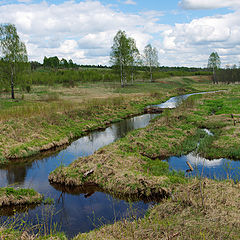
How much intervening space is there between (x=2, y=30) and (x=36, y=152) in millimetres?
25176

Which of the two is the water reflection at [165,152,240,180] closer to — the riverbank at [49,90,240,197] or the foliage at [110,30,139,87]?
the riverbank at [49,90,240,197]

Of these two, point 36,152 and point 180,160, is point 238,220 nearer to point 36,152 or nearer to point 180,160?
point 180,160

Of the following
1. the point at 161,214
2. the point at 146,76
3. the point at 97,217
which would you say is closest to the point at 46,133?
the point at 97,217

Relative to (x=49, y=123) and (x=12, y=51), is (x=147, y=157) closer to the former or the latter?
(x=49, y=123)

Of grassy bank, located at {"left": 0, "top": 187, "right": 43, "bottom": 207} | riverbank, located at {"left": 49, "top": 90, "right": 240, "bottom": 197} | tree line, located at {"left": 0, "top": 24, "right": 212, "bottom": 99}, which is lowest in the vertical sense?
grassy bank, located at {"left": 0, "top": 187, "right": 43, "bottom": 207}

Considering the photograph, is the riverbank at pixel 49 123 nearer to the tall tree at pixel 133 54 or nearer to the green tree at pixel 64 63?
the tall tree at pixel 133 54

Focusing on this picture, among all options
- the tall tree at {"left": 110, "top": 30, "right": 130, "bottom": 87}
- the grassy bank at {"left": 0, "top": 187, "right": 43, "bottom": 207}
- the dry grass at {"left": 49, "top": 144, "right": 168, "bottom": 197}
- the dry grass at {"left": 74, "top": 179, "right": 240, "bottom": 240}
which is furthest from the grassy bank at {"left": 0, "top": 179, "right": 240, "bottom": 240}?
Result: the tall tree at {"left": 110, "top": 30, "right": 130, "bottom": 87}

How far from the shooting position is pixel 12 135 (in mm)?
18484

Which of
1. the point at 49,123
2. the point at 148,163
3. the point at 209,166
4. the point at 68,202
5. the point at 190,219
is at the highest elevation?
the point at 49,123

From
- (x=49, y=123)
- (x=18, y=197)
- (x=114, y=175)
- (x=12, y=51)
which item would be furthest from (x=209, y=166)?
(x=12, y=51)

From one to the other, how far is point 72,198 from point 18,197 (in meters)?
2.32

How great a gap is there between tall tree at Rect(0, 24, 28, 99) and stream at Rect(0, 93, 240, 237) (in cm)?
2258

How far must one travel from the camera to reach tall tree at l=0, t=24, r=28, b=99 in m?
34.2

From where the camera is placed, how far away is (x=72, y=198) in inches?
428
